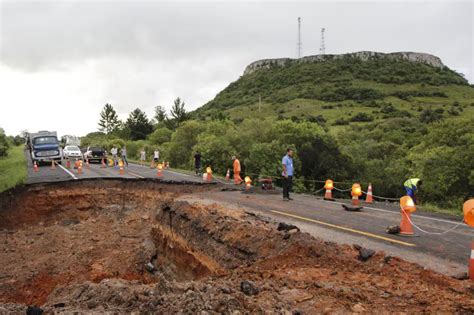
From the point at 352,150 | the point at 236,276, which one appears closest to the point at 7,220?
the point at 236,276

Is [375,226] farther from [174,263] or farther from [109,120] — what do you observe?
[109,120]

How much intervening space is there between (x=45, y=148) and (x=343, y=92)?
243 ft

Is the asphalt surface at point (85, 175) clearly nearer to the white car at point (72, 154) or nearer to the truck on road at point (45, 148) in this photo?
the truck on road at point (45, 148)

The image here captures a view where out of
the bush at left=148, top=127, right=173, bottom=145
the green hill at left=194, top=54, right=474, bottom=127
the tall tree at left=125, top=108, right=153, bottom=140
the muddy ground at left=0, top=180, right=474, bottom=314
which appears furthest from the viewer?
the tall tree at left=125, top=108, right=153, bottom=140

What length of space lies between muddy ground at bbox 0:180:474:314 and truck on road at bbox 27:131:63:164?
48.1 feet

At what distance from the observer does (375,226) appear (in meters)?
10.0

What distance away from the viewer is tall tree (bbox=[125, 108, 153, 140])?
8069 centimetres

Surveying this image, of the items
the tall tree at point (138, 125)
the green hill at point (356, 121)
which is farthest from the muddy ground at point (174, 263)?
the tall tree at point (138, 125)

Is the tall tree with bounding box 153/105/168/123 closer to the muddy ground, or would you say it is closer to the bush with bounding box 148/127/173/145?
the bush with bounding box 148/127/173/145

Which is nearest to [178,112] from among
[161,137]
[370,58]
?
[161,137]

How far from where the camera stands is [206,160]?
33.8 m

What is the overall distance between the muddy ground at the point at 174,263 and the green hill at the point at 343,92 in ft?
152

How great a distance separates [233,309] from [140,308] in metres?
1.38

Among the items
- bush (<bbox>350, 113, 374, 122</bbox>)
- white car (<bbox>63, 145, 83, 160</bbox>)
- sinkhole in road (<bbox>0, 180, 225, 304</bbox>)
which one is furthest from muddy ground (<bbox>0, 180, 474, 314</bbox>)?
bush (<bbox>350, 113, 374, 122</bbox>)
